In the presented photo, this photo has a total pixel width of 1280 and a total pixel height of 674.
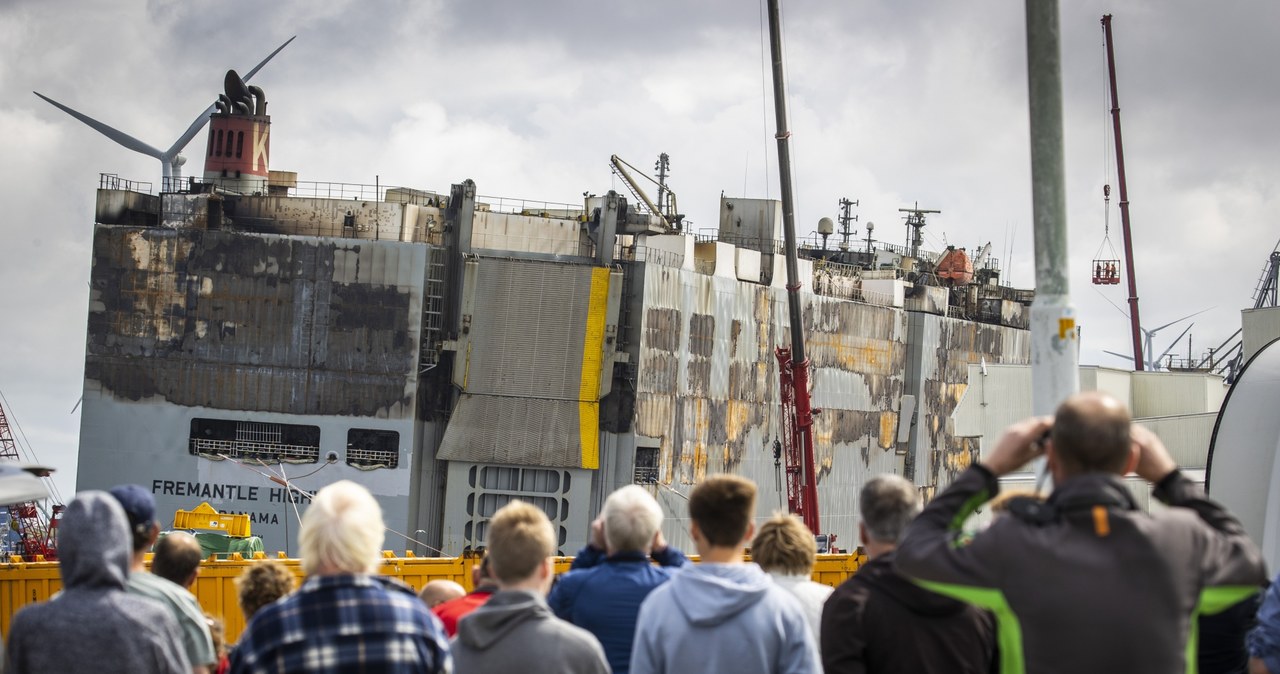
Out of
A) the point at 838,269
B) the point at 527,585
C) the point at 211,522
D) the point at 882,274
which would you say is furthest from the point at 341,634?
the point at 882,274

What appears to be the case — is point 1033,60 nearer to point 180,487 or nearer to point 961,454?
point 180,487

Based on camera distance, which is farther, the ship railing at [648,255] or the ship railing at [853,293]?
the ship railing at [853,293]

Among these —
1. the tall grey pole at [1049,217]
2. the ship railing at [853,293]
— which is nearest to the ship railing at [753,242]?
the ship railing at [853,293]

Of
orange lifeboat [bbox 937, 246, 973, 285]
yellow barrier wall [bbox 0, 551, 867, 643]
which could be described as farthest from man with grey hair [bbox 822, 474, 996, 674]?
orange lifeboat [bbox 937, 246, 973, 285]

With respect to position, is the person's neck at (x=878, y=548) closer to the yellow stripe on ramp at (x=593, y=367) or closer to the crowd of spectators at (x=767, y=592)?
the crowd of spectators at (x=767, y=592)

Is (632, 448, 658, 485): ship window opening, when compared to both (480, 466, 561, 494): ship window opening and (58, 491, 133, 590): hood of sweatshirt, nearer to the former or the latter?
(480, 466, 561, 494): ship window opening

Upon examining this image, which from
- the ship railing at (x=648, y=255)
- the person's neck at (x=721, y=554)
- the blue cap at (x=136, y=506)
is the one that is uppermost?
the ship railing at (x=648, y=255)

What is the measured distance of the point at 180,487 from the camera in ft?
153

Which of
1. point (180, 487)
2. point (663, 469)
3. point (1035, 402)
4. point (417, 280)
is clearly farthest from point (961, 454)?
point (1035, 402)

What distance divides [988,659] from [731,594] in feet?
3.70

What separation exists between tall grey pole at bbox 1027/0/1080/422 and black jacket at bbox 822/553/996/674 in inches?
109

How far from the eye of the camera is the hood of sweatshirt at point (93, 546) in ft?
19.6

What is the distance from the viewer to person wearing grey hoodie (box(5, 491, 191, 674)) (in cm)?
586

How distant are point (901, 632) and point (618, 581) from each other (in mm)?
1687
